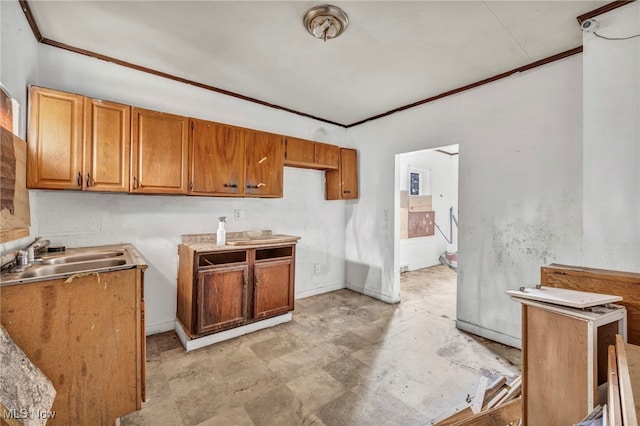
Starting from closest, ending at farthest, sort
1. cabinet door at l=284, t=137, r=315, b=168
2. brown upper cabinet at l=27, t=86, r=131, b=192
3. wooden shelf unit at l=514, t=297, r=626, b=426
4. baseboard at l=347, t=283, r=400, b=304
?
1. wooden shelf unit at l=514, t=297, r=626, b=426
2. brown upper cabinet at l=27, t=86, r=131, b=192
3. cabinet door at l=284, t=137, r=315, b=168
4. baseboard at l=347, t=283, r=400, b=304

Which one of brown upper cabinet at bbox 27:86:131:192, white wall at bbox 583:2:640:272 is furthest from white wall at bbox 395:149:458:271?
brown upper cabinet at bbox 27:86:131:192

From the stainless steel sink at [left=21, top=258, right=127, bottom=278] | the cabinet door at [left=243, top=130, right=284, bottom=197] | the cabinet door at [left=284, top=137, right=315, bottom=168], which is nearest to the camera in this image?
the stainless steel sink at [left=21, top=258, right=127, bottom=278]

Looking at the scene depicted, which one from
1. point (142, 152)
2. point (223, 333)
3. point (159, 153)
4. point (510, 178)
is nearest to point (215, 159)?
point (159, 153)

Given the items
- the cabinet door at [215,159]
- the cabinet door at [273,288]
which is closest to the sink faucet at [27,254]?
the cabinet door at [215,159]

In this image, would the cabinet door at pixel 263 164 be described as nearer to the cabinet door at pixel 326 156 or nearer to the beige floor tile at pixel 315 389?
the cabinet door at pixel 326 156

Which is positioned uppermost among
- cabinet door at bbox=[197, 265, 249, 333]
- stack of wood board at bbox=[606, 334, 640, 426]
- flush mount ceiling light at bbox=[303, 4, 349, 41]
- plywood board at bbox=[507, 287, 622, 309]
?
flush mount ceiling light at bbox=[303, 4, 349, 41]

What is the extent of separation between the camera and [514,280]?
2617mm

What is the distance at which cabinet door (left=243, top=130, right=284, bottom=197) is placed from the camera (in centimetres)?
299

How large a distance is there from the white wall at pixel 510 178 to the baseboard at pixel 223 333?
6.65ft

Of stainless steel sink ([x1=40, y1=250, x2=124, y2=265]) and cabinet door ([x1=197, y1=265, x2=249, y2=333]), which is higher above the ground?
stainless steel sink ([x1=40, y1=250, x2=124, y2=265])

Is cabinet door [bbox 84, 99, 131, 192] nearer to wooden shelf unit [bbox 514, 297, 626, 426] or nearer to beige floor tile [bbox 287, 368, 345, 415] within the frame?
beige floor tile [bbox 287, 368, 345, 415]

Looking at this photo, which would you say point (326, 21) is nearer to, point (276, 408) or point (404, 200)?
point (276, 408)

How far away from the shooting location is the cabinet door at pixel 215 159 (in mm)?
2639

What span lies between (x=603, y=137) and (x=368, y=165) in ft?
8.39
